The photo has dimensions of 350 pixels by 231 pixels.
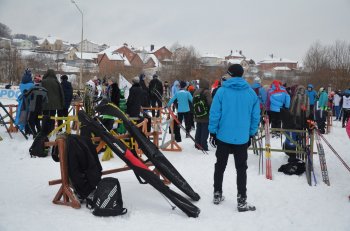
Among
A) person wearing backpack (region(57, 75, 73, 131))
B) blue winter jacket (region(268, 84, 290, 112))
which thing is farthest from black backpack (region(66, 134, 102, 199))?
blue winter jacket (region(268, 84, 290, 112))

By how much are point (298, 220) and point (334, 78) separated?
→ 29644mm

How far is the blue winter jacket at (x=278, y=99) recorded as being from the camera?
10807 millimetres

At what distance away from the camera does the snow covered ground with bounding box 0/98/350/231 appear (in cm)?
426

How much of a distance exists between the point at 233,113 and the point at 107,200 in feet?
7.05

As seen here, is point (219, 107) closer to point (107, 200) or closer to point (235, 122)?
point (235, 122)

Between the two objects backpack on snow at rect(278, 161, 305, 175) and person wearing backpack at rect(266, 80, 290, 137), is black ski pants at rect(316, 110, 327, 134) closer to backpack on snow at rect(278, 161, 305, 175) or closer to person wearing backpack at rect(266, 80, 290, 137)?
person wearing backpack at rect(266, 80, 290, 137)

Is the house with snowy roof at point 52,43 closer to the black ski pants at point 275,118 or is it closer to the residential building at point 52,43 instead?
the residential building at point 52,43

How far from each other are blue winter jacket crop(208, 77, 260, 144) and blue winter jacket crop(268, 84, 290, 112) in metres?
6.11

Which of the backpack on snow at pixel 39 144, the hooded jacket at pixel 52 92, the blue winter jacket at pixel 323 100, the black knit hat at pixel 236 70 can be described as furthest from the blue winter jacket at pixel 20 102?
the blue winter jacket at pixel 323 100

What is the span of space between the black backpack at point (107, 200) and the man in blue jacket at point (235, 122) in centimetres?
158

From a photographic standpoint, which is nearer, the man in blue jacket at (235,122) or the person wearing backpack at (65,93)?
the man in blue jacket at (235,122)

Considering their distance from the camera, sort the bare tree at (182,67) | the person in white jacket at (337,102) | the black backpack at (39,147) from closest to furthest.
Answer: the black backpack at (39,147), the person in white jacket at (337,102), the bare tree at (182,67)

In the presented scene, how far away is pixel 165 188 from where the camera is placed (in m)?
4.68

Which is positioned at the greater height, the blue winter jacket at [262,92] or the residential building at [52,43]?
the residential building at [52,43]
